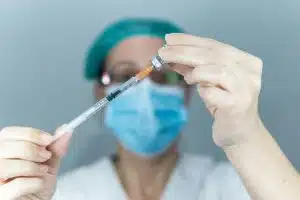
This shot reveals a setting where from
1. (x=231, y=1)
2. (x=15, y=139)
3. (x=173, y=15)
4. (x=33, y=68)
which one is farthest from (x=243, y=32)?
(x=15, y=139)

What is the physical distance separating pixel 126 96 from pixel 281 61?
1.89 ft

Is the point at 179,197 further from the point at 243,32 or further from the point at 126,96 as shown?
the point at 243,32

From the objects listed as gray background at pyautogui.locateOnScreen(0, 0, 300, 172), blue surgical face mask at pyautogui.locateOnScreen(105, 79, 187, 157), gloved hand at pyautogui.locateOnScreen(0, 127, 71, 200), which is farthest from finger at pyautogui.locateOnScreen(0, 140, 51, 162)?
gray background at pyautogui.locateOnScreen(0, 0, 300, 172)

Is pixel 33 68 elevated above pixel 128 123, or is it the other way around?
pixel 33 68

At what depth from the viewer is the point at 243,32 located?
1.73 meters

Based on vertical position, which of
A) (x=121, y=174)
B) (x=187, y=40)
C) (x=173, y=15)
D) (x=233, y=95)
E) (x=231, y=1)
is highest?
(x=173, y=15)

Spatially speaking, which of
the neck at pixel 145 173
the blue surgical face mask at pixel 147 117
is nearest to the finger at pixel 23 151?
the blue surgical face mask at pixel 147 117

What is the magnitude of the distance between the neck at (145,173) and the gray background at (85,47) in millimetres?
261

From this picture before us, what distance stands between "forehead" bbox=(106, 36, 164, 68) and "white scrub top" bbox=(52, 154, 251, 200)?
27cm

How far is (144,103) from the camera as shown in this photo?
1352mm

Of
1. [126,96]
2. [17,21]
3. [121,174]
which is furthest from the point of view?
[17,21]

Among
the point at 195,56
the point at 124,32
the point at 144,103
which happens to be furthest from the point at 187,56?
the point at 124,32

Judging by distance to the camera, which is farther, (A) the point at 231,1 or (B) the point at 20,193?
(A) the point at 231,1

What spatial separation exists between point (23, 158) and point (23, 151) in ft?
0.04
